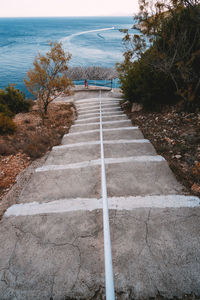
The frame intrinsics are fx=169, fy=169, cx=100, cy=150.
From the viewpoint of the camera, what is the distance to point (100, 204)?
9.66 ft

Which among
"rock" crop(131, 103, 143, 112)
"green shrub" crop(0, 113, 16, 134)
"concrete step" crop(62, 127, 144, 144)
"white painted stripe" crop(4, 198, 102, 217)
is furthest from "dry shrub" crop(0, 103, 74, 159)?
"rock" crop(131, 103, 143, 112)

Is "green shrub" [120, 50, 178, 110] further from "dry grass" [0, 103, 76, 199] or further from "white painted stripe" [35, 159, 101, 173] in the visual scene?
"white painted stripe" [35, 159, 101, 173]

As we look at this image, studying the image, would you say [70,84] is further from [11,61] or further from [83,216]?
[11,61]

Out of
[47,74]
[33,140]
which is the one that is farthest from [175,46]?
[47,74]

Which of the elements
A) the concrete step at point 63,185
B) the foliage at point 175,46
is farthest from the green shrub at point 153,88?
the concrete step at point 63,185

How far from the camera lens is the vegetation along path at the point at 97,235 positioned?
190cm

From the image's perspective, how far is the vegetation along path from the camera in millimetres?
1901

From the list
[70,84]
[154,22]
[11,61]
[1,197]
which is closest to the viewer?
[1,197]

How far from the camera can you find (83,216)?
108 inches

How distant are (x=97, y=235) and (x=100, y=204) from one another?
585 mm

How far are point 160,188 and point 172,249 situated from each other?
4.00ft

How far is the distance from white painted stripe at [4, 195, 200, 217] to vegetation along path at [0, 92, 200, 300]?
0.02m

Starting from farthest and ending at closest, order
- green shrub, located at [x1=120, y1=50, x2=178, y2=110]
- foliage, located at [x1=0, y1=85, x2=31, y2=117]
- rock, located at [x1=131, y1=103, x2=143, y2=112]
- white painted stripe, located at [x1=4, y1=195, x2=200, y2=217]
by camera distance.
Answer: foliage, located at [x1=0, y1=85, x2=31, y2=117]
rock, located at [x1=131, y1=103, x2=143, y2=112]
green shrub, located at [x1=120, y1=50, x2=178, y2=110]
white painted stripe, located at [x1=4, y1=195, x2=200, y2=217]

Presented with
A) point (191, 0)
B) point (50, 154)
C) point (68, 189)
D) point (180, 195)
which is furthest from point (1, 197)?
point (191, 0)
